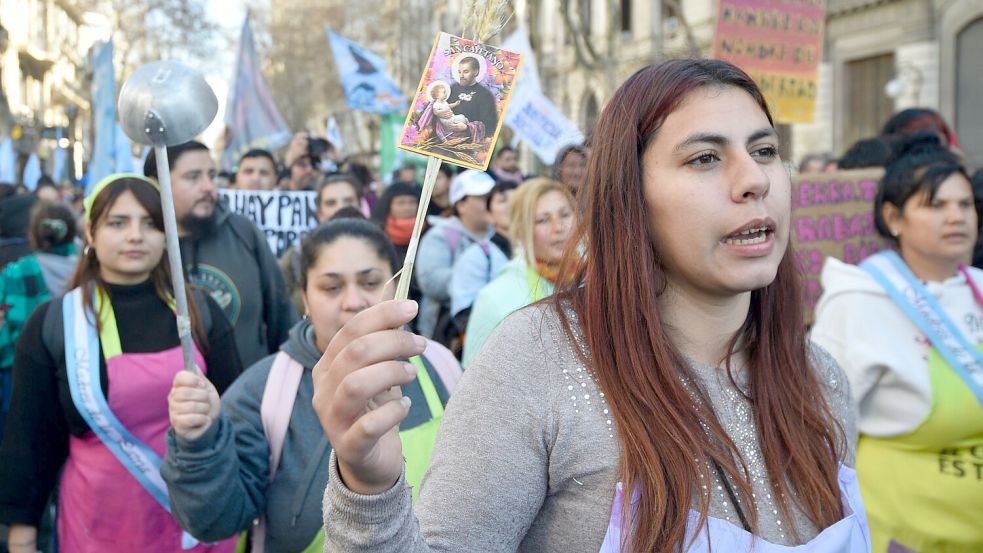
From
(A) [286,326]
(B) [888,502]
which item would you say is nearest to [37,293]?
(A) [286,326]

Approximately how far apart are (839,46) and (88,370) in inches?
850

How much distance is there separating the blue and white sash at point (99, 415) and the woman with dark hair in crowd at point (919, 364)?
7.62 feet

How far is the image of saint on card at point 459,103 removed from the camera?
4.52 ft

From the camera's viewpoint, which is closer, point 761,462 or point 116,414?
point 761,462

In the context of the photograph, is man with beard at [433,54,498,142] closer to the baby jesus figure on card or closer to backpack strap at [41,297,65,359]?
the baby jesus figure on card

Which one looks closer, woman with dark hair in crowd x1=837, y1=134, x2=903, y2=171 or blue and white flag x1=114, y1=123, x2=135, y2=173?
woman with dark hair in crowd x1=837, y1=134, x2=903, y2=171

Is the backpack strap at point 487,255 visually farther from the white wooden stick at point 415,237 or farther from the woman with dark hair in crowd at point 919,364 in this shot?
the white wooden stick at point 415,237

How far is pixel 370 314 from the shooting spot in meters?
1.29

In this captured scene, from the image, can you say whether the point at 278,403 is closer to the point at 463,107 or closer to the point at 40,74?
the point at 463,107

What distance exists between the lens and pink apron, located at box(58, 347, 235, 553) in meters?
3.16

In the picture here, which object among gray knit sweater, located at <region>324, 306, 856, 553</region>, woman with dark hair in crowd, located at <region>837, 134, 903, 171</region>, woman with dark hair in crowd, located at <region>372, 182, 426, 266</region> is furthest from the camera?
woman with dark hair in crowd, located at <region>372, 182, 426, 266</region>

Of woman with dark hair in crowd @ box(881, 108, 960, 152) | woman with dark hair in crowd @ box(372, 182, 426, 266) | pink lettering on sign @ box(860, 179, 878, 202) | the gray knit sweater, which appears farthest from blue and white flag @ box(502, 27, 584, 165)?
the gray knit sweater

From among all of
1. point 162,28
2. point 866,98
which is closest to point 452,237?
point 866,98

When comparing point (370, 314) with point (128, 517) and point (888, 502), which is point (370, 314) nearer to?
point (128, 517)
